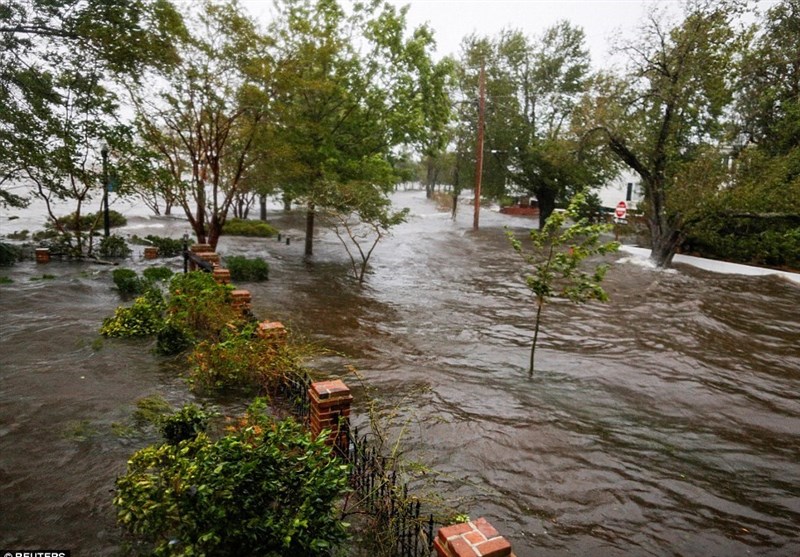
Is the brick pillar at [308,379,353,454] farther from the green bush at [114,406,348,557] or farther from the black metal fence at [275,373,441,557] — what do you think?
the green bush at [114,406,348,557]

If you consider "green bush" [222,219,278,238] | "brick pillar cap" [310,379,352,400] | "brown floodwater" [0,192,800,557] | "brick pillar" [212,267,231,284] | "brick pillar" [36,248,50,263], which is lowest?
"brown floodwater" [0,192,800,557]

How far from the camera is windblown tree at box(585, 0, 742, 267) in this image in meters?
18.6

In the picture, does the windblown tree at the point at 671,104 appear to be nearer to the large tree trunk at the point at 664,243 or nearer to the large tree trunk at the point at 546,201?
the large tree trunk at the point at 664,243

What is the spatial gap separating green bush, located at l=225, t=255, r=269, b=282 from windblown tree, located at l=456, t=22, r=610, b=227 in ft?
76.9

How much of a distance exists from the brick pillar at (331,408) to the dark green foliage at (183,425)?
123cm

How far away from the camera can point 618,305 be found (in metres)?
14.6

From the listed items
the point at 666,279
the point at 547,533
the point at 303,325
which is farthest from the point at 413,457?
the point at 666,279

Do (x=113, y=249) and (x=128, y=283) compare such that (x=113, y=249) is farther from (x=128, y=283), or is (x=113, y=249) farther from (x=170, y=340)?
(x=170, y=340)

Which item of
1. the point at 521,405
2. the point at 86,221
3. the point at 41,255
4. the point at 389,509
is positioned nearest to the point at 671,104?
the point at 521,405

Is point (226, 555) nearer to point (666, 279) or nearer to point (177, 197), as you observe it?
point (177, 197)

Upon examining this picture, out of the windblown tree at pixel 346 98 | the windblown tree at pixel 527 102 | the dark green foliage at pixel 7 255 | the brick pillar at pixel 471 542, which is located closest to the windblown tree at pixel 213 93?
the windblown tree at pixel 346 98

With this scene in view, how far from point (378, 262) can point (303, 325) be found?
10.1 metres

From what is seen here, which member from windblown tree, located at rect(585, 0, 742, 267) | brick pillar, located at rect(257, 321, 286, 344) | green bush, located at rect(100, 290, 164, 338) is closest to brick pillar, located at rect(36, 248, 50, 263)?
green bush, located at rect(100, 290, 164, 338)

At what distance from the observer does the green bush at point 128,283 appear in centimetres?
1256
